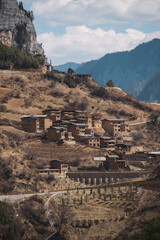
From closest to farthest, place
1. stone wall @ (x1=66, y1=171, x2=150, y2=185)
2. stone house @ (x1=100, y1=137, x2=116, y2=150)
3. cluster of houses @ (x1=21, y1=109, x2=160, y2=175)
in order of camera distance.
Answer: stone wall @ (x1=66, y1=171, x2=150, y2=185), cluster of houses @ (x1=21, y1=109, x2=160, y2=175), stone house @ (x1=100, y1=137, x2=116, y2=150)

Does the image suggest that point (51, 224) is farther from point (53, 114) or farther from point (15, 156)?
point (53, 114)

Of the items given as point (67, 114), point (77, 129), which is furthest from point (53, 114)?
point (77, 129)

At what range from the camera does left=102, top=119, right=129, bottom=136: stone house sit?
331 feet

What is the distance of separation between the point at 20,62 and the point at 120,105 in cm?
2621

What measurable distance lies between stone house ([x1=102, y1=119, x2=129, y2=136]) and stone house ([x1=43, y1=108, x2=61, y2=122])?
30.3 ft

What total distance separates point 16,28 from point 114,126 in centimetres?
4673

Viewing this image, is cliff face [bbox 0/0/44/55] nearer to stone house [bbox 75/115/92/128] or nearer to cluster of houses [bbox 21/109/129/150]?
cluster of houses [bbox 21/109/129/150]

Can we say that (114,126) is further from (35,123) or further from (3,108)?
(3,108)

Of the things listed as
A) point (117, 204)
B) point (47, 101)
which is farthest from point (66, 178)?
point (47, 101)

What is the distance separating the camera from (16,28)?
436 ft

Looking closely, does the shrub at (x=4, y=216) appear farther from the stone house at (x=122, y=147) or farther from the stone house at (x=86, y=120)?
the stone house at (x=86, y=120)

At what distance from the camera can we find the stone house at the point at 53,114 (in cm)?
10025

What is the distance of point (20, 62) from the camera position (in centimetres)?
12331

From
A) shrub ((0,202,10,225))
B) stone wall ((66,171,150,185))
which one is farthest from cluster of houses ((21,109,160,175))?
shrub ((0,202,10,225))
